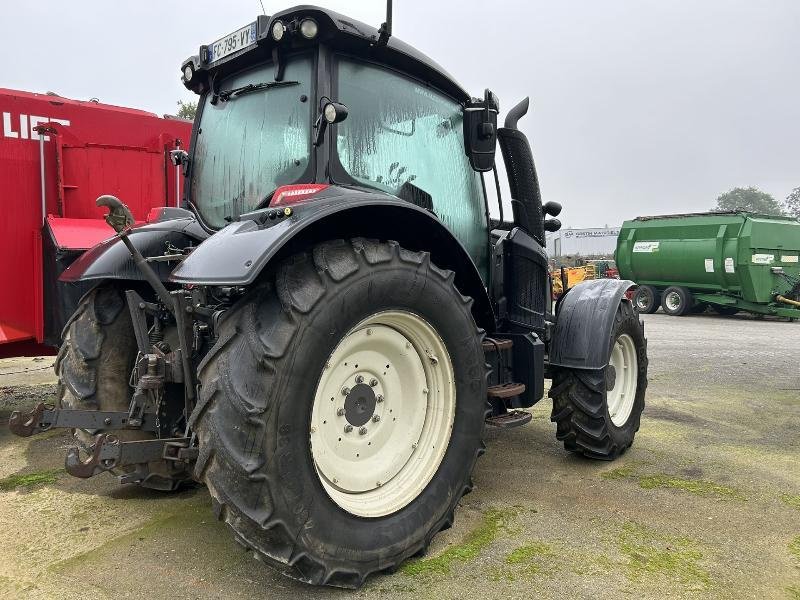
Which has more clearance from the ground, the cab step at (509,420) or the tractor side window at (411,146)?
the tractor side window at (411,146)

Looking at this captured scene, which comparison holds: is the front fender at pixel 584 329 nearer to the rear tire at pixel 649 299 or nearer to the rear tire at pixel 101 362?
the rear tire at pixel 101 362

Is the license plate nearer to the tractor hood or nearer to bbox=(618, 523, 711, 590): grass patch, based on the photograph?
the tractor hood

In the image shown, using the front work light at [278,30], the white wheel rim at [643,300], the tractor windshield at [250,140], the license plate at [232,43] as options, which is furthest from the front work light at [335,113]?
the white wheel rim at [643,300]

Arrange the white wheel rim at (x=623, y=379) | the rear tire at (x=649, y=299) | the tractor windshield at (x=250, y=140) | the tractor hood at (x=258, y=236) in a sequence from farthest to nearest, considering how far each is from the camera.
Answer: the rear tire at (x=649, y=299) → the white wheel rim at (x=623, y=379) → the tractor windshield at (x=250, y=140) → the tractor hood at (x=258, y=236)

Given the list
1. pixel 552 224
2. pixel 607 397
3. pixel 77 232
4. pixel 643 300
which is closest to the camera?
pixel 607 397

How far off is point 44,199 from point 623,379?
4.78 m

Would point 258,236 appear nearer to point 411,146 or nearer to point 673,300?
point 411,146

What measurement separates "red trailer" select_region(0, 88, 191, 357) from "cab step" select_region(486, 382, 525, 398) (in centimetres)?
316

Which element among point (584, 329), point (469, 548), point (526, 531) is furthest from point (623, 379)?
point (469, 548)

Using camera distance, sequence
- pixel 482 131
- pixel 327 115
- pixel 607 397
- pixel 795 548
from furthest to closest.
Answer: pixel 607 397 < pixel 482 131 < pixel 795 548 < pixel 327 115

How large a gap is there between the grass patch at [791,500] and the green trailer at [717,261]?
1276cm

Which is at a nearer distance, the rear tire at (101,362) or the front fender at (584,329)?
the rear tire at (101,362)

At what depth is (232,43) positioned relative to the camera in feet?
10.1

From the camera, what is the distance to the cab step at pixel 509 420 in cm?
336
